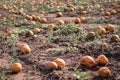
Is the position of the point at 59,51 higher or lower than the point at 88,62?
lower

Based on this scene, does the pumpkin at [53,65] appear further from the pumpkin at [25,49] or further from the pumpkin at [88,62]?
the pumpkin at [25,49]

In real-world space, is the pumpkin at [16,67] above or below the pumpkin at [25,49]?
above

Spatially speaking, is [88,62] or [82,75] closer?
[82,75]

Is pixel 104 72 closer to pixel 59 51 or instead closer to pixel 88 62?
pixel 88 62

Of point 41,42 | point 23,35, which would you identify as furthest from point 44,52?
point 23,35

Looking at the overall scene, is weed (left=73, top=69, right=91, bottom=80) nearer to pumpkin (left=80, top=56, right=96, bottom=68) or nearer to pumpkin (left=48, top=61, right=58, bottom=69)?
pumpkin (left=80, top=56, right=96, bottom=68)

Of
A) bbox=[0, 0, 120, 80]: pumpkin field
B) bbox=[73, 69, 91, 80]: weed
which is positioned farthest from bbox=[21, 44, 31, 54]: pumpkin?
bbox=[73, 69, 91, 80]: weed

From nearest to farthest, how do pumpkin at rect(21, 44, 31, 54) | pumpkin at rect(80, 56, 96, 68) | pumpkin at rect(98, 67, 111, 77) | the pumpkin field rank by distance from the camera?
pumpkin at rect(98, 67, 111, 77) → the pumpkin field → pumpkin at rect(80, 56, 96, 68) → pumpkin at rect(21, 44, 31, 54)

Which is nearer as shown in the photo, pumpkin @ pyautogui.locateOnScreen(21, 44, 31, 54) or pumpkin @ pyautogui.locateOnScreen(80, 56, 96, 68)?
pumpkin @ pyautogui.locateOnScreen(80, 56, 96, 68)

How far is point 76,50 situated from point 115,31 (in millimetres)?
1882

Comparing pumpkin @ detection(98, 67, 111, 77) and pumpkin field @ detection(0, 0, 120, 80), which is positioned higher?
pumpkin @ detection(98, 67, 111, 77)

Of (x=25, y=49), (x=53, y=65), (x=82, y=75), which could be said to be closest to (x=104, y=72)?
(x=82, y=75)

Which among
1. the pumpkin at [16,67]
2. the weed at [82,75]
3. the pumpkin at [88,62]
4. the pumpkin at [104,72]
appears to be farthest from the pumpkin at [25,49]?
the pumpkin at [104,72]

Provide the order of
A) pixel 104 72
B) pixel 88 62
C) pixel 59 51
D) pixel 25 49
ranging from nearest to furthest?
pixel 104 72, pixel 88 62, pixel 59 51, pixel 25 49
